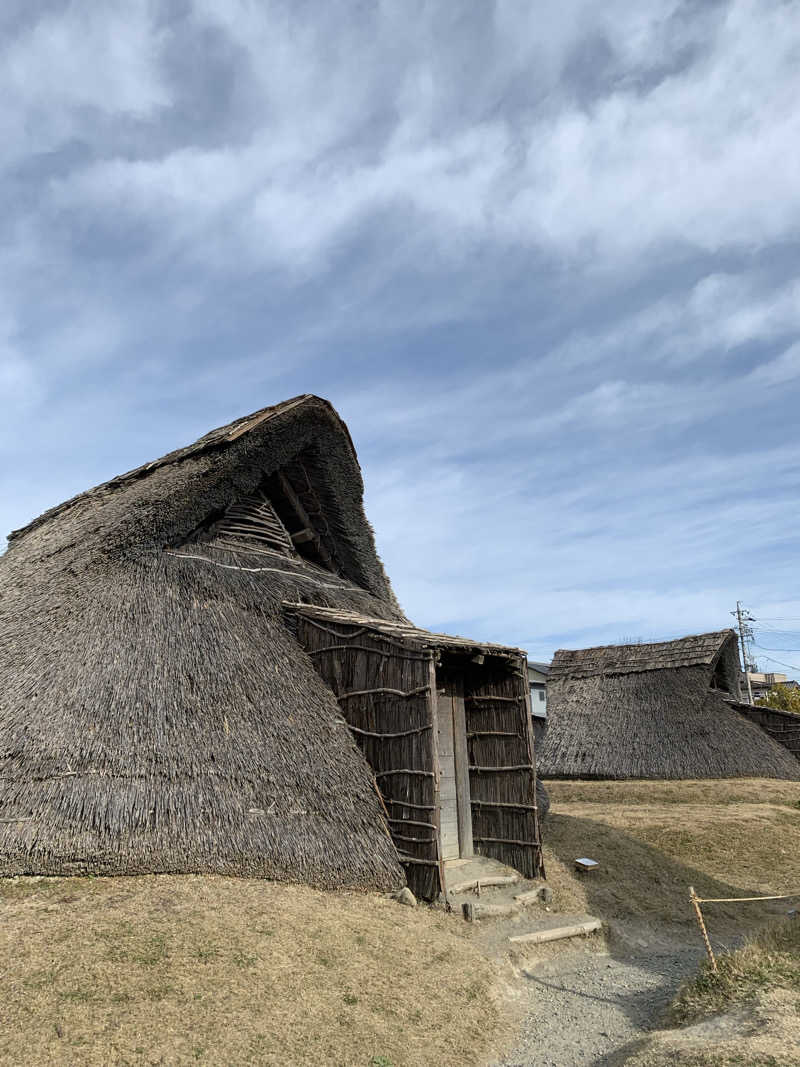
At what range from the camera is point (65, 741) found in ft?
21.0

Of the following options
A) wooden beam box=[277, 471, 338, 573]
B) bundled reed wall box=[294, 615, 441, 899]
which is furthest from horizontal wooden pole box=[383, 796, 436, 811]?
wooden beam box=[277, 471, 338, 573]

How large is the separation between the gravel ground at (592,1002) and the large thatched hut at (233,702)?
1.54 m

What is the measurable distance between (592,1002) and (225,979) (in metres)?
3.17

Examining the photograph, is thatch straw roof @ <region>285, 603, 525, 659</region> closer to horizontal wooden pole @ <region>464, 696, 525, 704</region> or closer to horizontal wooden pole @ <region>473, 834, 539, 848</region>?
horizontal wooden pole @ <region>464, 696, 525, 704</region>

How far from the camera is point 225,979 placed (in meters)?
4.63

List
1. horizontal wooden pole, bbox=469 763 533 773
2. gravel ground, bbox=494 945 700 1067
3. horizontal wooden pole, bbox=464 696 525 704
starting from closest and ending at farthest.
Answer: gravel ground, bbox=494 945 700 1067, horizontal wooden pole, bbox=469 763 533 773, horizontal wooden pole, bbox=464 696 525 704

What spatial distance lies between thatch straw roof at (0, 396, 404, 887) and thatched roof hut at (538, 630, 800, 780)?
1128cm

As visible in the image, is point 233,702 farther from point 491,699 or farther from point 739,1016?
point 739,1016

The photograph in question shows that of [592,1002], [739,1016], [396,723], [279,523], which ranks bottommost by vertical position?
[592,1002]

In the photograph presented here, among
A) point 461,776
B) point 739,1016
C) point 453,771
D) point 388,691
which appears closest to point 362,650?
point 388,691

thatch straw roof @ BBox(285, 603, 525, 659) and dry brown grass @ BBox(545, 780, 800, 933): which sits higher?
thatch straw roof @ BBox(285, 603, 525, 659)

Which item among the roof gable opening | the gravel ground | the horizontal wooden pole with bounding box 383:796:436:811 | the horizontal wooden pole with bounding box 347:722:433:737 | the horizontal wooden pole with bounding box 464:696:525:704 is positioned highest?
the roof gable opening

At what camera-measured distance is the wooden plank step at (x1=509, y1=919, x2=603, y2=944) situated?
6.79 meters

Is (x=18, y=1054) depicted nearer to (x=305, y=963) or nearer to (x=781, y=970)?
(x=305, y=963)
